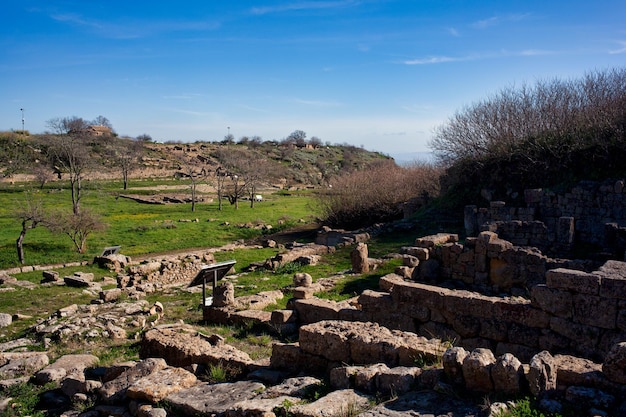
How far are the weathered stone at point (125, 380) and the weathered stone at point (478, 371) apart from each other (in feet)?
15.8

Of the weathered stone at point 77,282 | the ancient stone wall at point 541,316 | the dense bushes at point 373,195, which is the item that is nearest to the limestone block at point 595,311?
the ancient stone wall at point 541,316

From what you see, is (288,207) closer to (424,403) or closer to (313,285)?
(313,285)

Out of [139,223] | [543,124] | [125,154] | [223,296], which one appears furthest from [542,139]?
[125,154]

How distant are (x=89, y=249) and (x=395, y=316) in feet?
73.5

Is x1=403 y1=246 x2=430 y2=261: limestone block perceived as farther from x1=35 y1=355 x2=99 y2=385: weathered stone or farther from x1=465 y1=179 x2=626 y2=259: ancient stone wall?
x1=35 y1=355 x2=99 y2=385: weathered stone

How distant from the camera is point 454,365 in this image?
224 inches

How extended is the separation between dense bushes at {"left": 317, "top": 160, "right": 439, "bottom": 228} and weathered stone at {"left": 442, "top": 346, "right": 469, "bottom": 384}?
27704 mm

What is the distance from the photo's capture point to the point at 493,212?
23.2 m

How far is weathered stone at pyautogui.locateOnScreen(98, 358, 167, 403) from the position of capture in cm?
747

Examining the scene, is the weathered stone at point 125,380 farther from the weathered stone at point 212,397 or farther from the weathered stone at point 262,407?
the weathered stone at point 262,407

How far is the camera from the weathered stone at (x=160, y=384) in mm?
7015

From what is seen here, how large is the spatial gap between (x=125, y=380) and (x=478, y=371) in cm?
527

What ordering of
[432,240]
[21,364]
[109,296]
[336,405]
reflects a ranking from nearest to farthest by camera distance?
[336,405]
[21,364]
[432,240]
[109,296]

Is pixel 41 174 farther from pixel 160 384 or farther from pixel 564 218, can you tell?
pixel 160 384
